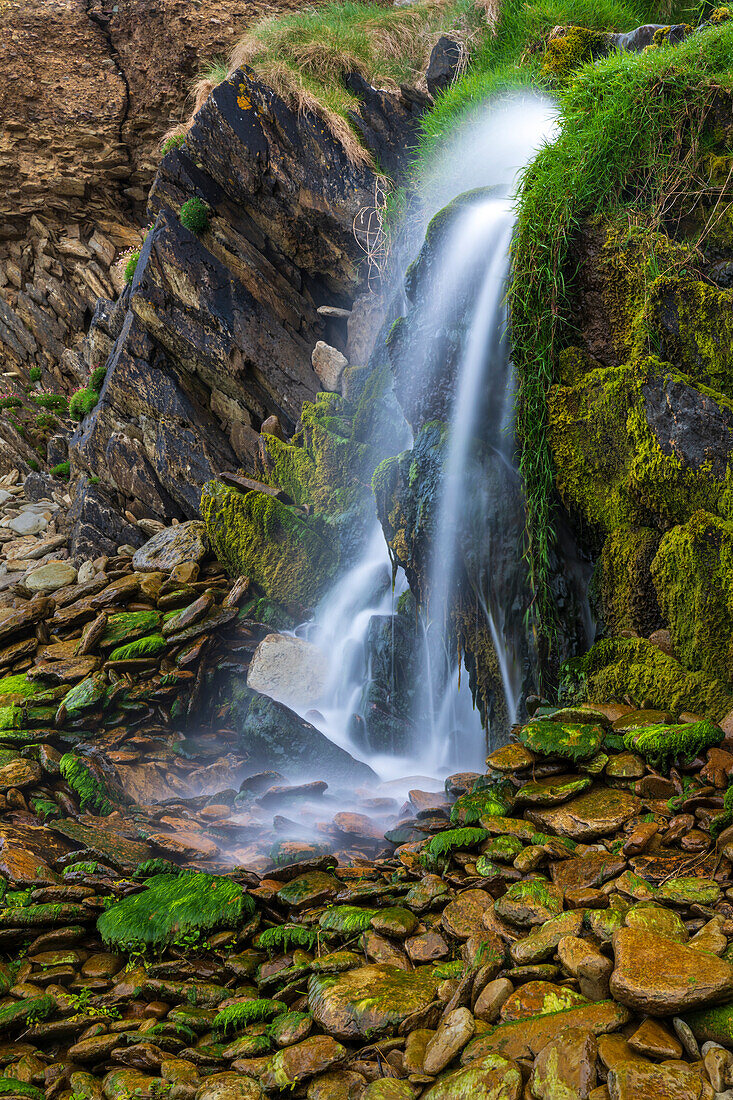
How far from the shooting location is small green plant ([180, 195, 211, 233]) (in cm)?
955

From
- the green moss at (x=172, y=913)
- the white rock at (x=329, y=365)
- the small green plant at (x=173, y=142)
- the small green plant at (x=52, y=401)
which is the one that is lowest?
the green moss at (x=172, y=913)

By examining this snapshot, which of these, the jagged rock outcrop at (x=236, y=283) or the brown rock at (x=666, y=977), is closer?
the brown rock at (x=666, y=977)

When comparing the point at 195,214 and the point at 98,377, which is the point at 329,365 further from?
the point at 98,377

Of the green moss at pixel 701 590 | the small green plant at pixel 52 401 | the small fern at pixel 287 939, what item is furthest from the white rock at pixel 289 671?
the small green plant at pixel 52 401

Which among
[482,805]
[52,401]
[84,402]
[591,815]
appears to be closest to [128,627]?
[482,805]

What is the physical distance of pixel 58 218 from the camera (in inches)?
682

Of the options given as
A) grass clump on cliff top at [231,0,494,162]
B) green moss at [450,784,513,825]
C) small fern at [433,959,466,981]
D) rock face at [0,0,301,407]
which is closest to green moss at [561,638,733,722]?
green moss at [450,784,513,825]

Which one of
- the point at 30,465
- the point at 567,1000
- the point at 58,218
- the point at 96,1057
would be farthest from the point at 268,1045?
the point at 58,218

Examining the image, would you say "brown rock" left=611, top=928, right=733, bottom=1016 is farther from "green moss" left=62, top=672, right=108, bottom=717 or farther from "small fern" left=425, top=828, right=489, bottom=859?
"green moss" left=62, top=672, right=108, bottom=717

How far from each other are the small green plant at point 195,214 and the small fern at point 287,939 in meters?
9.42

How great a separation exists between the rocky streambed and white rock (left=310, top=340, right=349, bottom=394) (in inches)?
209

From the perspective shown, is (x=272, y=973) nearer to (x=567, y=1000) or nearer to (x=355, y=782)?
(x=567, y=1000)

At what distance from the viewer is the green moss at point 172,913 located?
3293 mm

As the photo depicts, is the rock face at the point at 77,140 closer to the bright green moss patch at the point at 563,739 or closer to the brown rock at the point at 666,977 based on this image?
the bright green moss patch at the point at 563,739
